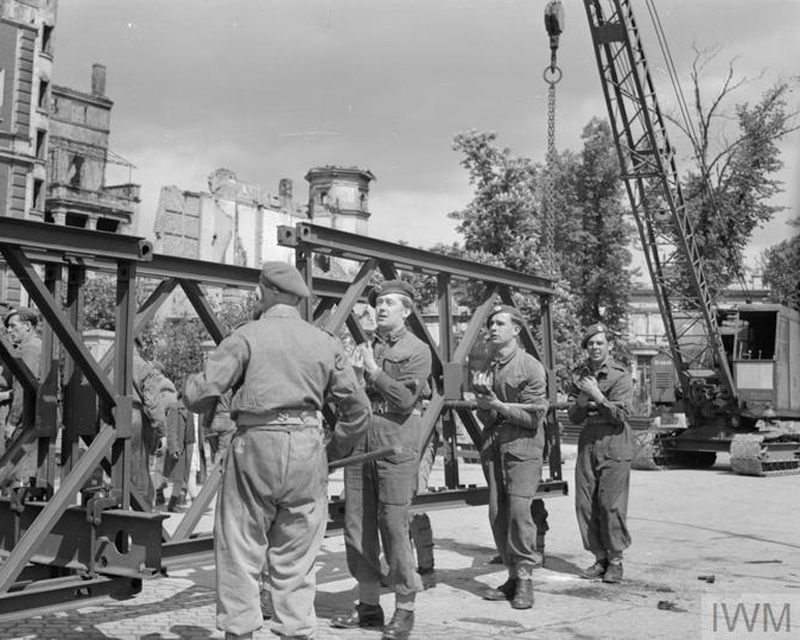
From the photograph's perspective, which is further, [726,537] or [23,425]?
[726,537]

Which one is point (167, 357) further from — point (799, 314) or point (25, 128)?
point (799, 314)

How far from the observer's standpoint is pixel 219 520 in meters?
5.44

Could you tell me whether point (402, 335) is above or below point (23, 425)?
above

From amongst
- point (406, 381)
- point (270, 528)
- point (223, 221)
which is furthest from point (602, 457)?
point (223, 221)

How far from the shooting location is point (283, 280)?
575cm

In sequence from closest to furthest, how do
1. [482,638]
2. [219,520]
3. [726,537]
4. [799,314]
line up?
[219,520] → [482,638] → [726,537] → [799,314]

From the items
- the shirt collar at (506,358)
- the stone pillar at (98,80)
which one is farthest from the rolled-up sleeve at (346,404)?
the stone pillar at (98,80)

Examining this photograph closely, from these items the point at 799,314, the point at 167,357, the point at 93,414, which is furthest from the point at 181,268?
the point at 167,357

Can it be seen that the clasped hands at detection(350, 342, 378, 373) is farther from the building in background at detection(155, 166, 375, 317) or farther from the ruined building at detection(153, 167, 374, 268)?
the ruined building at detection(153, 167, 374, 268)

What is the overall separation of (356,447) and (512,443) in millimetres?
1413

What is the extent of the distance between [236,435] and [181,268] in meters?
2.06

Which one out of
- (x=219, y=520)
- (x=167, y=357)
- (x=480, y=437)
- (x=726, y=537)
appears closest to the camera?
(x=219, y=520)

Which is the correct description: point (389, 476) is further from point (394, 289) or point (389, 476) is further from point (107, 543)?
point (107, 543)

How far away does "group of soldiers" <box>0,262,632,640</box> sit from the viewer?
541 centimetres
